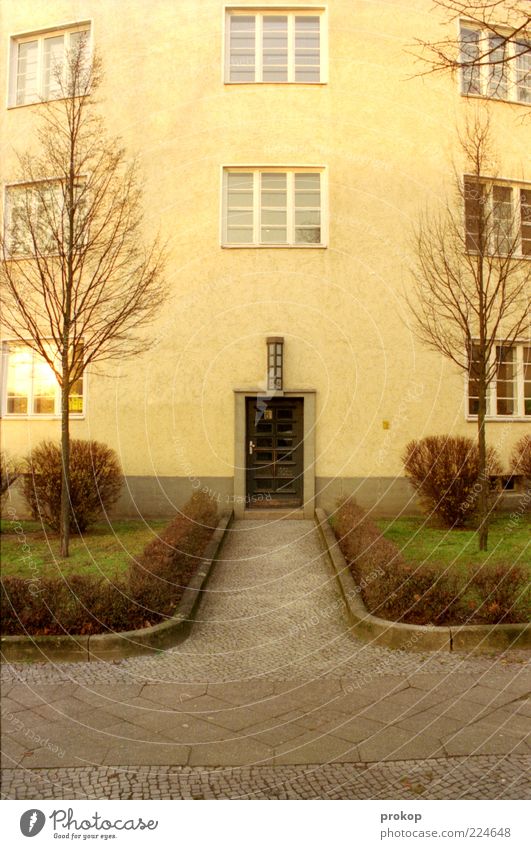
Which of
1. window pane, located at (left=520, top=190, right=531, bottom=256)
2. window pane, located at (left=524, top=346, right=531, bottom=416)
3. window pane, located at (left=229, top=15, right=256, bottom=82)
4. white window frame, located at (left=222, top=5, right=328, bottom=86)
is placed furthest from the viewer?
window pane, located at (left=229, top=15, right=256, bottom=82)

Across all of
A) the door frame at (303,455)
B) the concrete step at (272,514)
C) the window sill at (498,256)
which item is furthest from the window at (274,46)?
the concrete step at (272,514)

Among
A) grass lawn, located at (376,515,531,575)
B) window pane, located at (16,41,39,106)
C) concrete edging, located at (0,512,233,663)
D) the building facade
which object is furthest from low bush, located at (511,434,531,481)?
window pane, located at (16,41,39,106)

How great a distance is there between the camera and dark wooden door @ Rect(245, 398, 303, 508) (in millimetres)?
2850

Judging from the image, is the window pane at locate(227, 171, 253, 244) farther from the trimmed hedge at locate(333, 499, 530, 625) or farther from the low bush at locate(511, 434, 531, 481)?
the low bush at locate(511, 434, 531, 481)

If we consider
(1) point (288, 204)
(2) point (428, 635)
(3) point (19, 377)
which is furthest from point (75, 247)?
(2) point (428, 635)

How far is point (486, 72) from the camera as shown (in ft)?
9.64

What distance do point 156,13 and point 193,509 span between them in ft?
8.65

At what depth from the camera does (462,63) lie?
9.49 ft

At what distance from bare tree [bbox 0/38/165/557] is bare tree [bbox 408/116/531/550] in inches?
57.8

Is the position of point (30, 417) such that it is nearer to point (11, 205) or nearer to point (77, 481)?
point (77, 481)

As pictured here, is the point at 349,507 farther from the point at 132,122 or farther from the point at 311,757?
the point at 132,122

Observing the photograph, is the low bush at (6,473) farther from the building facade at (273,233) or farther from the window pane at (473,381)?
the window pane at (473,381)

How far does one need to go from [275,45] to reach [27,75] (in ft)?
4.22
